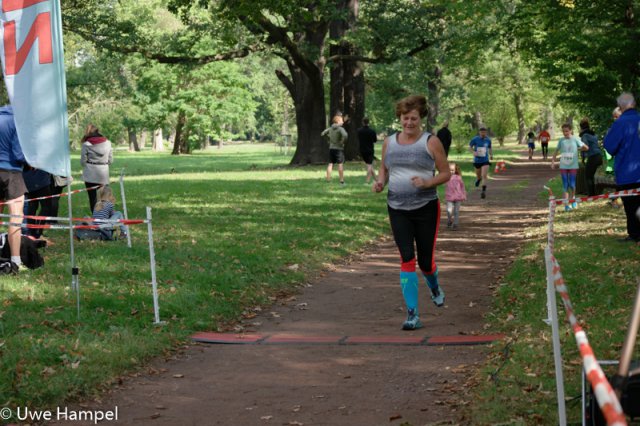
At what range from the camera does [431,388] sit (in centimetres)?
645

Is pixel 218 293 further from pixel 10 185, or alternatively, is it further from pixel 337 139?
pixel 337 139

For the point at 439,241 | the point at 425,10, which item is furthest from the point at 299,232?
the point at 425,10

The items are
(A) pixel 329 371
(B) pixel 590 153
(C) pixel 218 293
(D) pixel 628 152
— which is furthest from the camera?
(B) pixel 590 153

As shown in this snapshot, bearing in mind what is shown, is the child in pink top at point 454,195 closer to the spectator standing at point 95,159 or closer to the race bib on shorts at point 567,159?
the race bib on shorts at point 567,159

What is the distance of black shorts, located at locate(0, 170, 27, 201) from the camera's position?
1122 centimetres

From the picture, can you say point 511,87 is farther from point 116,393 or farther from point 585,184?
point 116,393

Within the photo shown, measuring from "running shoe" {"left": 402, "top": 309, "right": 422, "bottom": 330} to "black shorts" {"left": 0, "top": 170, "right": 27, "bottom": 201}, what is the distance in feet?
17.0

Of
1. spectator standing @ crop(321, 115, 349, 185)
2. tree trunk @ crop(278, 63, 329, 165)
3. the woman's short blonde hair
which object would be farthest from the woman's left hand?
tree trunk @ crop(278, 63, 329, 165)

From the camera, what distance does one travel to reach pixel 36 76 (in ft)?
28.0

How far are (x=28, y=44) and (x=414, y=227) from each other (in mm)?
3773

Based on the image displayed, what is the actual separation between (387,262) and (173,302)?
450 centimetres

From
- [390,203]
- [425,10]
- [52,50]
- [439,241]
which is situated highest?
[425,10]

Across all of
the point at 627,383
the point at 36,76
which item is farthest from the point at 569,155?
the point at 627,383

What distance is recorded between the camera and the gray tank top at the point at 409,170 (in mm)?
8414
